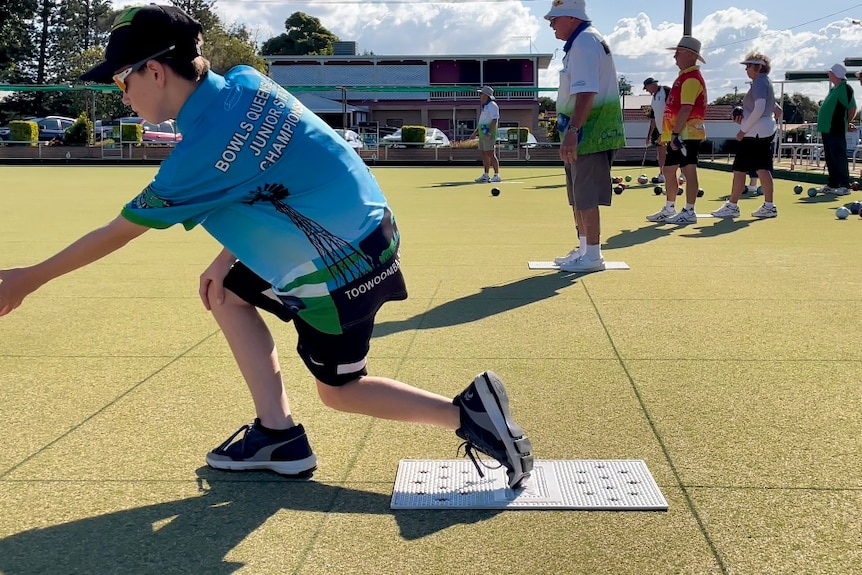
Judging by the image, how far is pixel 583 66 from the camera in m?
6.84

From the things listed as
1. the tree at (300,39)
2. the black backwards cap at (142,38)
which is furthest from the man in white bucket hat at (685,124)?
the tree at (300,39)

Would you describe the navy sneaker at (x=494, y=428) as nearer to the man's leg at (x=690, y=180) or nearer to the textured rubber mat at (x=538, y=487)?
the textured rubber mat at (x=538, y=487)

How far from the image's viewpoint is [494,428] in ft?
8.84

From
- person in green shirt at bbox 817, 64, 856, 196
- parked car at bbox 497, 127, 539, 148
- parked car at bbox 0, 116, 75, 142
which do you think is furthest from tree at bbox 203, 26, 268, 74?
person in green shirt at bbox 817, 64, 856, 196

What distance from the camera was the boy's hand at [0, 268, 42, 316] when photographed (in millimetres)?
2488

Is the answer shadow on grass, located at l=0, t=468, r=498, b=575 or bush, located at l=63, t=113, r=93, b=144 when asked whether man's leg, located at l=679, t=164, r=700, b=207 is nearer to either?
shadow on grass, located at l=0, t=468, r=498, b=575

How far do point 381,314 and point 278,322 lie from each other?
64 cm

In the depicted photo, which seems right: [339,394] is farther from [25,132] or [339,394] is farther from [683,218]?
[25,132]

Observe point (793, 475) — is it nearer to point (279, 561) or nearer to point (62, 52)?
point (279, 561)

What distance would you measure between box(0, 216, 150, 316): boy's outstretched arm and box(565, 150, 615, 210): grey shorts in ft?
16.4

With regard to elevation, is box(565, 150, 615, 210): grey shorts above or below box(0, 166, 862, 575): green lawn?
above

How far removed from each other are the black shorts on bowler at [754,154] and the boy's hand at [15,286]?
10125mm

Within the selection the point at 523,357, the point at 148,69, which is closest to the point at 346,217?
the point at 148,69

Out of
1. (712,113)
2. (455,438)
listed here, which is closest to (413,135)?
(712,113)
